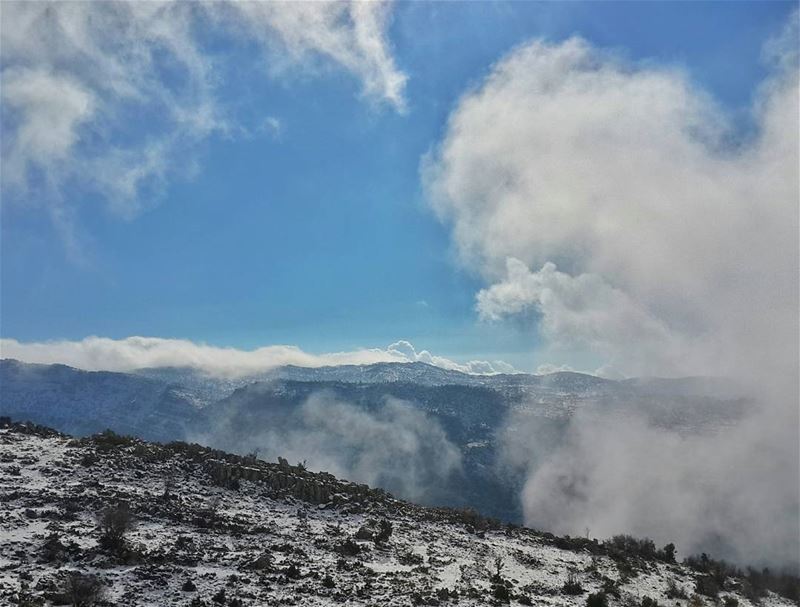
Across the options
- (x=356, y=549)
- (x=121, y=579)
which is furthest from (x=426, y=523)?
(x=121, y=579)

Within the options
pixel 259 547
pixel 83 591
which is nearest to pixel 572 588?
pixel 259 547

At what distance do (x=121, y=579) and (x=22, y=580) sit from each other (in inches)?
171

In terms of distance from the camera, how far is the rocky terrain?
27.1 meters

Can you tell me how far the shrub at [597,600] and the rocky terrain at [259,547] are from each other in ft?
0.28

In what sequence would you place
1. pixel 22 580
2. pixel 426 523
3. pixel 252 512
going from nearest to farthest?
pixel 22 580, pixel 252 512, pixel 426 523

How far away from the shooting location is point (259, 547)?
34.4m

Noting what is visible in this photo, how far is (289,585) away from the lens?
28234 millimetres

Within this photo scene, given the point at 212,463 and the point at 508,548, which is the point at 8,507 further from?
the point at 508,548

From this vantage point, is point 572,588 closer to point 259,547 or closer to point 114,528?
point 259,547

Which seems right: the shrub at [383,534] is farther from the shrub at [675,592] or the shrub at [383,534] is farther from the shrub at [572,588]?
the shrub at [675,592]

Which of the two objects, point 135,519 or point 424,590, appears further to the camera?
point 135,519

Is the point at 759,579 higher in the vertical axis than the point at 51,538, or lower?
lower

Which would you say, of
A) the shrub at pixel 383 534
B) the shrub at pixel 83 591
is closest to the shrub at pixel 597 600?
the shrub at pixel 383 534

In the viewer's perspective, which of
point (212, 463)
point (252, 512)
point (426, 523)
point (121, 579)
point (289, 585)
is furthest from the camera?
point (212, 463)
